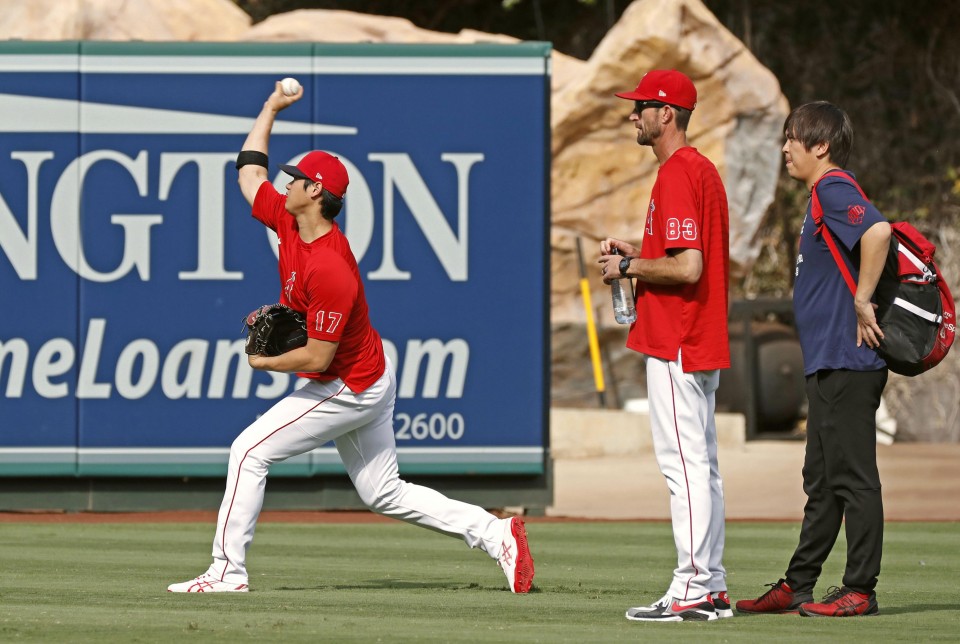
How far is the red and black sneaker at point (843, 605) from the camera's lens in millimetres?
6422

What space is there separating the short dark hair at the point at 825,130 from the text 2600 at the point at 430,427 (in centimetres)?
576

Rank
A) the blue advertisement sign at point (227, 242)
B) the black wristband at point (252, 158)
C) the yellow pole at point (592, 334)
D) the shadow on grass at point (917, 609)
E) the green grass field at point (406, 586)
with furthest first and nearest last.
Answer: the yellow pole at point (592, 334), the blue advertisement sign at point (227, 242), the black wristband at point (252, 158), the shadow on grass at point (917, 609), the green grass field at point (406, 586)

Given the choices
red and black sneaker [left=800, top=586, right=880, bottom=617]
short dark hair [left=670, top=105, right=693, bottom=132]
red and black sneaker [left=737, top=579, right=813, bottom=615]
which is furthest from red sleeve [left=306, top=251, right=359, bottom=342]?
red and black sneaker [left=800, top=586, right=880, bottom=617]

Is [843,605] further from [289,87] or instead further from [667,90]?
[289,87]

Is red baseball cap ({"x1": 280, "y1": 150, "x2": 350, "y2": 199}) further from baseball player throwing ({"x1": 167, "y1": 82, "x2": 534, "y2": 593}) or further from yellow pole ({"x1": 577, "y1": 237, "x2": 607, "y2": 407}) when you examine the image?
yellow pole ({"x1": 577, "y1": 237, "x2": 607, "y2": 407})

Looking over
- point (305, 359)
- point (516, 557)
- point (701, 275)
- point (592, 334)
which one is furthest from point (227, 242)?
point (592, 334)

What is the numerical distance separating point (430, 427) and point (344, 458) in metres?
4.62

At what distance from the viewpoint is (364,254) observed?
11.9 metres

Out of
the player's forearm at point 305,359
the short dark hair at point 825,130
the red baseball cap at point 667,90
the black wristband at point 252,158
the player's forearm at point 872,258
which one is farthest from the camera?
the black wristband at point 252,158

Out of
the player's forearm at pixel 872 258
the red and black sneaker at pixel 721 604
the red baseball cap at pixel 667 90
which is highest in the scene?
the red baseball cap at pixel 667 90

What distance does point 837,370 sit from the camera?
6.39m

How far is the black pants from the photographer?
6.36m

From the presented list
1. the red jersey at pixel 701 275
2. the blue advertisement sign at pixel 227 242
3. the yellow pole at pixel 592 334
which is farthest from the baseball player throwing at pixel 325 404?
the yellow pole at pixel 592 334

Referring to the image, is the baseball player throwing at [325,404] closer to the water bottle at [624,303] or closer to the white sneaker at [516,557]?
the white sneaker at [516,557]
